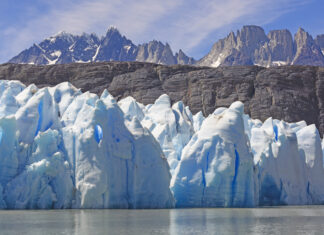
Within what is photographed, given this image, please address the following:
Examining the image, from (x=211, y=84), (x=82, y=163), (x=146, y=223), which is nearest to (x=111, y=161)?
(x=82, y=163)

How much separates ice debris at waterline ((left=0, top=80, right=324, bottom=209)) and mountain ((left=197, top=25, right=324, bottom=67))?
145 meters

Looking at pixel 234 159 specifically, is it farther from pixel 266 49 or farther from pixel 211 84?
pixel 266 49

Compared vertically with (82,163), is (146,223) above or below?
below

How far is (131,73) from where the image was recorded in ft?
227

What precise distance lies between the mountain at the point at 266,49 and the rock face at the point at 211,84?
104 meters

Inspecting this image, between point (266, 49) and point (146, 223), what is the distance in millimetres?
167794

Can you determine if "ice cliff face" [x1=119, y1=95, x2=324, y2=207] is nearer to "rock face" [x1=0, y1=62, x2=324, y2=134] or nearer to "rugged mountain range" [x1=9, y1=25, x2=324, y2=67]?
"rock face" [x1=0, y1=62, x2=324, y2=134]

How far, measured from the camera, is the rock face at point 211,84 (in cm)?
6341

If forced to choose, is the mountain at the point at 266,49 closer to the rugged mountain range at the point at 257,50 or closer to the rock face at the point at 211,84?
the rugged mountain range at the point at 257,50

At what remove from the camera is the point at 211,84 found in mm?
66000

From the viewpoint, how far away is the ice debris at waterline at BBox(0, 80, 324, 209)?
925 inches

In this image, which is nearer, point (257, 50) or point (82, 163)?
point (82, 163)

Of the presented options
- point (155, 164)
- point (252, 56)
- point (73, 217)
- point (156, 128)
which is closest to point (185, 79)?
point (156, 128)

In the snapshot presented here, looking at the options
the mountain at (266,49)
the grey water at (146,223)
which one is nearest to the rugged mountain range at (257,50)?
the mountain at (266,49)
